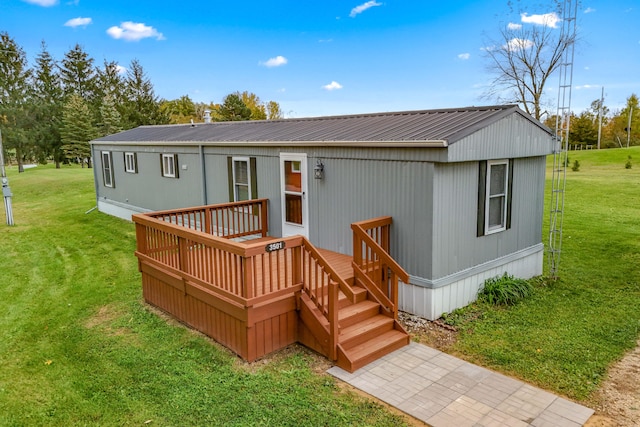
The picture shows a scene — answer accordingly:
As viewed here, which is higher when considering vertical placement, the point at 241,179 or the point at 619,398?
the point at 241,179

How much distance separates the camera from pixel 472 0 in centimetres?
2075

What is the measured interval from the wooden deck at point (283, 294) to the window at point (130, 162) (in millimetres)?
7631

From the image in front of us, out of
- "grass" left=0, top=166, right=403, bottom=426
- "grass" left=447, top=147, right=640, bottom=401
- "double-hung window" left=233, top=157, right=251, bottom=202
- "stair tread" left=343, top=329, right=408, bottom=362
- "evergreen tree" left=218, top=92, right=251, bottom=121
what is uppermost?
"evergreen tree" left=218, top=92, right=251, bottom=121

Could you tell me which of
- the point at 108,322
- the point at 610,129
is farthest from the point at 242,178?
the point at 610,129

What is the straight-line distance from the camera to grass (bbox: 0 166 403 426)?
4.07 metres

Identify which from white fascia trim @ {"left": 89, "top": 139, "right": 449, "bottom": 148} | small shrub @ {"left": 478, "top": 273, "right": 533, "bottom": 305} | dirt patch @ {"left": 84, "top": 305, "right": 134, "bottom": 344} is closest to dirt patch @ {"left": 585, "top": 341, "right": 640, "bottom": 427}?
small shrub @ {"left": 478, "top": 273, "right": 533, "bottom": 305}

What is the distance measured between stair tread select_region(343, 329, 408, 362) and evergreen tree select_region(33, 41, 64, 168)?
3892 centimetres

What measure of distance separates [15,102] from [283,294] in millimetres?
38870

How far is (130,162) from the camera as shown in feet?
45.4

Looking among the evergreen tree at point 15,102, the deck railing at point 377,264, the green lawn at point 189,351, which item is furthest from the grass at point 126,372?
the evergreen tree at point 15,102

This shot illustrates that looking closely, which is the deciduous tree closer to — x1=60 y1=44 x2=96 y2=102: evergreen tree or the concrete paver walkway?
the concrete paver walkway

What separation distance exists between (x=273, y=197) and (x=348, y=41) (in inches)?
1023

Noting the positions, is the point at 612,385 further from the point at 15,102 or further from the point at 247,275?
the point at 15,102

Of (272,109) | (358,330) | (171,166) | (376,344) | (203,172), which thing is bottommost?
(376,344)
